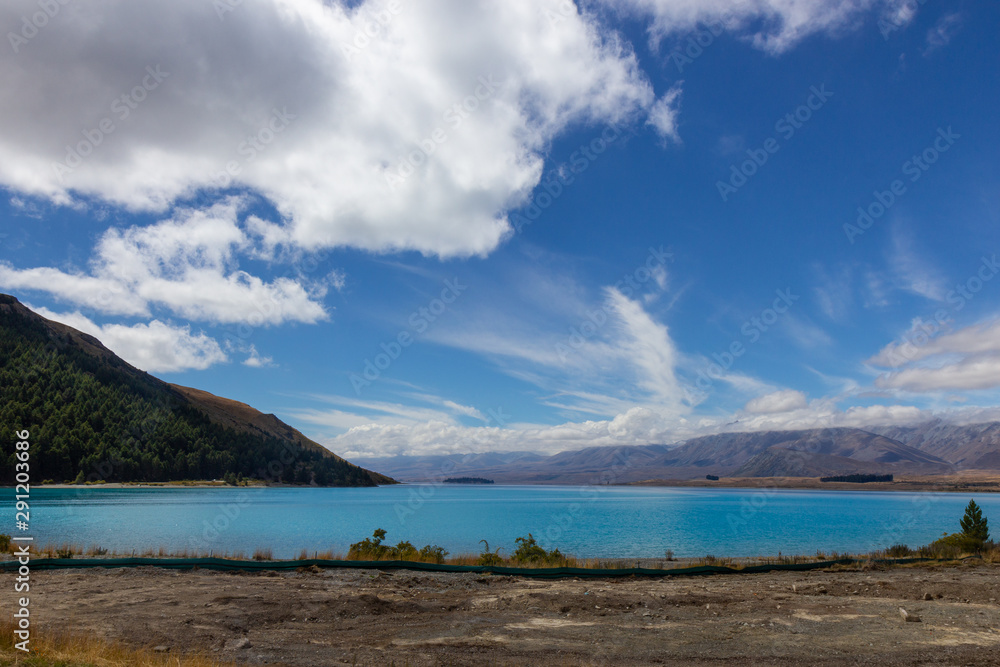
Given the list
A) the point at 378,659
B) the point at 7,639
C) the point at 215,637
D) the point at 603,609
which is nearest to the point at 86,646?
the point at 7,639

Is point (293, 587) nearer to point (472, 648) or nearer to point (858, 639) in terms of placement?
point (472, 648)

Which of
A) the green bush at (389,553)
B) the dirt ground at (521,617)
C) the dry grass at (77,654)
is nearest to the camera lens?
the dry grass at (77,654)

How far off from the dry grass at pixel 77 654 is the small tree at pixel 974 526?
93.4 feet

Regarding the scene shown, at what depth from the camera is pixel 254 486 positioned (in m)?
144

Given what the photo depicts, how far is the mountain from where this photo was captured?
109m

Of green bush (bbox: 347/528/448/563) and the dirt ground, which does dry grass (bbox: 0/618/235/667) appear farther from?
green bush (bbox: 347/528/448/563)

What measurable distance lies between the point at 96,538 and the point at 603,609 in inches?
1354

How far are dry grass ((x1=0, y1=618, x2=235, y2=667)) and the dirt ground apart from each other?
2.38 feet

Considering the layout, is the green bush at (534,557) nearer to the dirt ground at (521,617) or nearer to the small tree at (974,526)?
the dirt ground at (521,617)

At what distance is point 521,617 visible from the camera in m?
10.9

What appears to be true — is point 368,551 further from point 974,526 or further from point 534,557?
point 974,526

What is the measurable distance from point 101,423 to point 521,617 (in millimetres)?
143699

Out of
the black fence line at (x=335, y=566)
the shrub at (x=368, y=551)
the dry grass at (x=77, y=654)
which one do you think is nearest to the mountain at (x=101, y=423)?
the black fence line at (x=335, y=566)

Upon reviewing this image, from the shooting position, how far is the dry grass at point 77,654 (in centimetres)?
627
